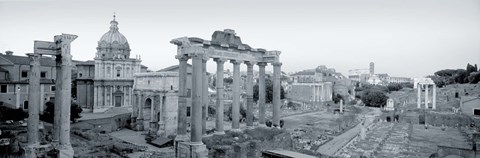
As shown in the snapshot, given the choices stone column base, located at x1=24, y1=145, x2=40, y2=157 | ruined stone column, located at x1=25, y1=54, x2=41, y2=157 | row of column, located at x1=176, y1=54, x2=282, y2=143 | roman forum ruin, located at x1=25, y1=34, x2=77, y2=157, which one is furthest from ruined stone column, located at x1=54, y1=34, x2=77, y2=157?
row of column, located at x1=176, y1=54, x2=282, y2=143

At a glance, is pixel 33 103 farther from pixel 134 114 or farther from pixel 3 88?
pixel 3 88

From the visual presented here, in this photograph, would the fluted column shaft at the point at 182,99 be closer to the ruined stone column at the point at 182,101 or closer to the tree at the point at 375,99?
the ruined stone column at the point at 182,101

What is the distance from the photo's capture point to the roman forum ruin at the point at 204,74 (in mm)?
12867

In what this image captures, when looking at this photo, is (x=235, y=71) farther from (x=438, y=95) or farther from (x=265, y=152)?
(x=438, y=95)

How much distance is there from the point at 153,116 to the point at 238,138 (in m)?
17.6

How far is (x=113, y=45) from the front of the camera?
41500mm

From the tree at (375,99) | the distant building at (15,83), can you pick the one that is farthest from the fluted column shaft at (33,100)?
the tree at (375,99)

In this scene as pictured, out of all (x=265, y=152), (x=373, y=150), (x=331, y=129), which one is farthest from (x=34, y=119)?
(x=331, y=129)

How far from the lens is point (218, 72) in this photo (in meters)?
15.4

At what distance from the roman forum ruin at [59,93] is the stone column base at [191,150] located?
195 inches

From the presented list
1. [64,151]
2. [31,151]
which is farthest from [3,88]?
[64,151]

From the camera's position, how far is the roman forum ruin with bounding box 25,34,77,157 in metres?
13.4

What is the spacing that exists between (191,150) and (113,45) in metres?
33.6

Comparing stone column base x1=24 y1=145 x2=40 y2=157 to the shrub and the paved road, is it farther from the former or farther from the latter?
the paved road
